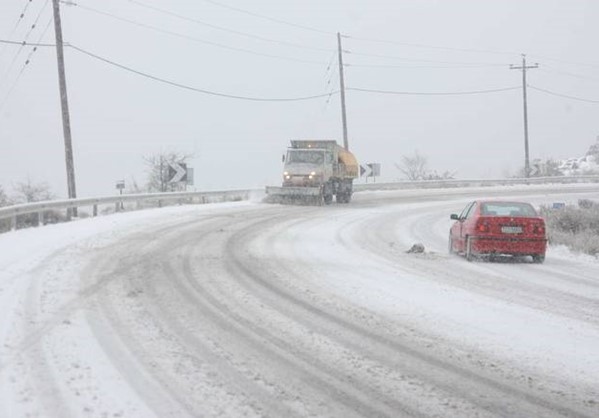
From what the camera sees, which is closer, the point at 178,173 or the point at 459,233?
the point at 459,233

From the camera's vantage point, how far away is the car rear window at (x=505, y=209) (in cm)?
1570

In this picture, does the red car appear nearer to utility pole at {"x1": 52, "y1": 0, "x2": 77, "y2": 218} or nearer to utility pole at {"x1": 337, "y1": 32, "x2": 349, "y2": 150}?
utility pole at {"x1": 52, "y1": 0, "x2": 77, "y2": 218}

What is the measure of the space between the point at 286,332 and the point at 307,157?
25.2 metres

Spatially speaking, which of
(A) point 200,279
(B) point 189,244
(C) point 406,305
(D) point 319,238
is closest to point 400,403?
(C) point 406,305

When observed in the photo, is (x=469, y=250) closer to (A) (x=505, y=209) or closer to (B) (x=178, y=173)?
(A) (x=505, y=209)

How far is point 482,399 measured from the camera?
5777 millimetres

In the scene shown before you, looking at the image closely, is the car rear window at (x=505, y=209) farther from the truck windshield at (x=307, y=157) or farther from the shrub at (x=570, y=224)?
the truck windshield at (x=307, y=157)

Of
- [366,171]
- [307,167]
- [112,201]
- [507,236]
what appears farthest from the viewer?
[366,171]

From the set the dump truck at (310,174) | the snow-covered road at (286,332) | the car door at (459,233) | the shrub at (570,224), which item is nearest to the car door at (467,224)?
the car door at (459,233)

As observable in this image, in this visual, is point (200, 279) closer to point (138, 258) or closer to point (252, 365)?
point (138, 258)

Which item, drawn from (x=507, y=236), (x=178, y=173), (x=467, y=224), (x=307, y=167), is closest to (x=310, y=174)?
(x=307, y=167)

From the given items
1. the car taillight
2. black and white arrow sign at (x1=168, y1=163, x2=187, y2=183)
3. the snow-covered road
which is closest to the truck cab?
black and white arrow sign at (x1=168, y1=163, x2=187, y2=183)

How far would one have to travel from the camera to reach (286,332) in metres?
8.00

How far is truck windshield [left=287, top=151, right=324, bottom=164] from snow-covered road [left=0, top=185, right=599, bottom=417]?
17.1m
